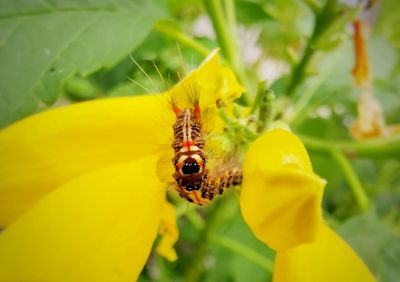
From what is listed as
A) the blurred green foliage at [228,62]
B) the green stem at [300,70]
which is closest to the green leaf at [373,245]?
the blurred green foliage at [228,62]

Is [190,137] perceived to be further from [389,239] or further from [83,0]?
[389,239]

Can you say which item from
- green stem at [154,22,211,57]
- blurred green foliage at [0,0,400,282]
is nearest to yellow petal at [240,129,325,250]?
blurred green foliage at [0,0,400,282]

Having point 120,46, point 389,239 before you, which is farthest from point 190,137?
point 389,239

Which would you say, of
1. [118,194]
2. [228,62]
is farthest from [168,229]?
[228,62]

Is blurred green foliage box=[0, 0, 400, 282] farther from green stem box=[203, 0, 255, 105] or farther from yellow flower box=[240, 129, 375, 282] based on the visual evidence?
yellow flower box=[240, 129, 375, 282]

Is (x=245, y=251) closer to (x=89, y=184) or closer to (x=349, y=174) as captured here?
(x=349, y=174)

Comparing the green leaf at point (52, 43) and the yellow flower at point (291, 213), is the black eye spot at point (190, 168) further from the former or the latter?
the green leaf at point (52, 43)

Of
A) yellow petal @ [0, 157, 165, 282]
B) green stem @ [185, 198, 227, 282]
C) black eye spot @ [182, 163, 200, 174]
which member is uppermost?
green stem @ [185, 198, 227, 282]
